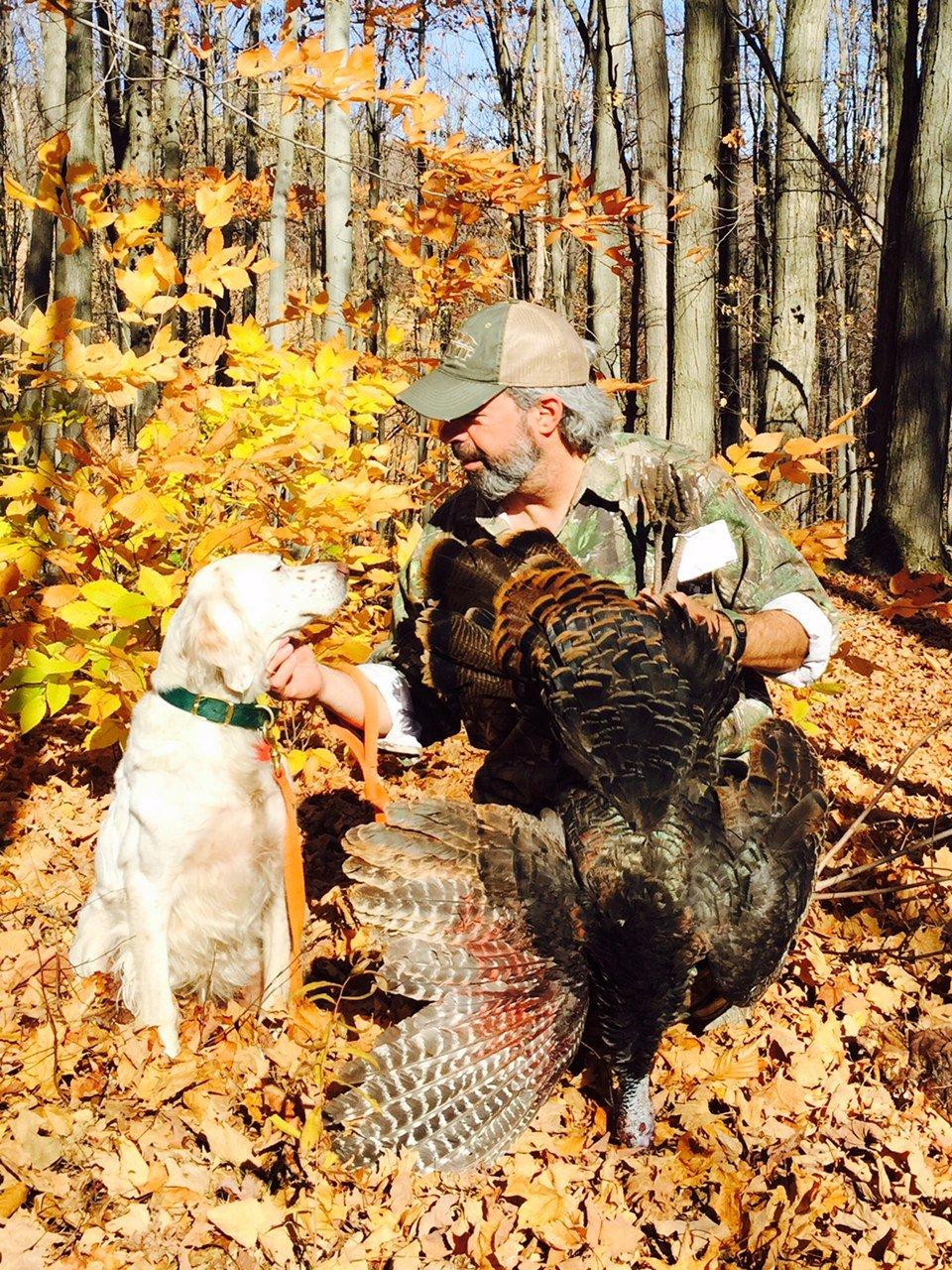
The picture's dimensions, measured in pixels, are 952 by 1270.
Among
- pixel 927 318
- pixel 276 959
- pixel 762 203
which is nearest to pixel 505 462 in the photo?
pixel 276 959

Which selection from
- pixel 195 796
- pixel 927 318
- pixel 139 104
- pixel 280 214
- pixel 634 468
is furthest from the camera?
pixel 139 104

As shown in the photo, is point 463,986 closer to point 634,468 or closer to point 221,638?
point 221,638

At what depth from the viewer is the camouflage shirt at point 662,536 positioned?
344cm

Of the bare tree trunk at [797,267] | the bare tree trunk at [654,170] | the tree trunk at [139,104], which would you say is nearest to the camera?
the bare tree trunk at [654,170]

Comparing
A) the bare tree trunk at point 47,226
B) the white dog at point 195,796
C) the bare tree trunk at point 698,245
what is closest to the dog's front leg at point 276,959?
the white dog at point 195,796

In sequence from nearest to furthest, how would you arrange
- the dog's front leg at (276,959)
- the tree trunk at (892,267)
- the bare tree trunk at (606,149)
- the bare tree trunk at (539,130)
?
the dog's front leg at (276,959) → the bare tree trunk at (539,130) → the bare tree trunk at (606,149) → the tree trunk at (892,267)

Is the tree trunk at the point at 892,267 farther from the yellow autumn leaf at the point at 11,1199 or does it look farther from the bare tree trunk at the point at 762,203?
the yellow autumn leaf at the point at 11,1199

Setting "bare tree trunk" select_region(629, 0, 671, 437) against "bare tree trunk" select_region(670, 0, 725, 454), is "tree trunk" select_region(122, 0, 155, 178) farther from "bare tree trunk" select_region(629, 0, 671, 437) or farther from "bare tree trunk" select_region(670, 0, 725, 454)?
"bare tree trunk" select_region(670, 0, 725, 454)

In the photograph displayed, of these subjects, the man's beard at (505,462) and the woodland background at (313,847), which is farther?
the man's beard at (505,462)

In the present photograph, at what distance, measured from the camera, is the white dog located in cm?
290

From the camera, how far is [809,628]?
3.36 meters

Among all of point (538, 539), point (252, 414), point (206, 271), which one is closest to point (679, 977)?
point (538, 539)

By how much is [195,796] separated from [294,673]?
0.45 meters

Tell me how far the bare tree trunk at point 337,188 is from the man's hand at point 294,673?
320 cm
